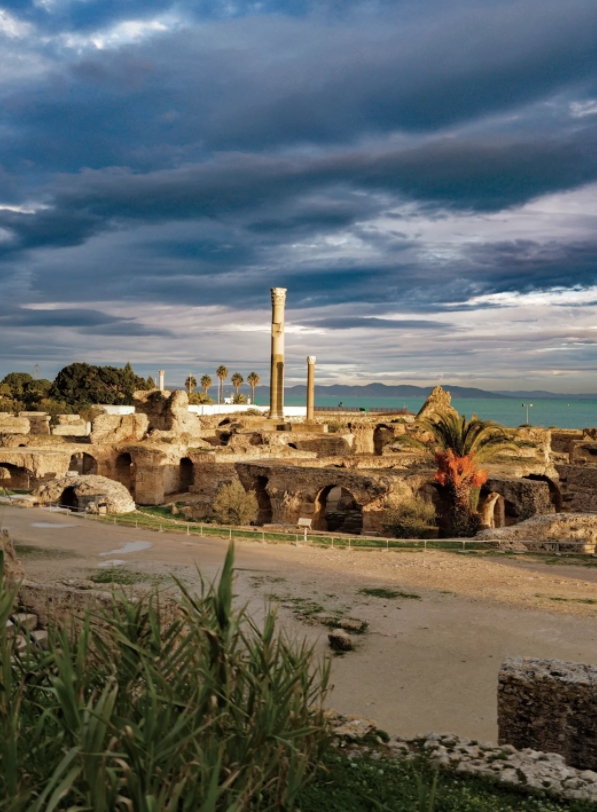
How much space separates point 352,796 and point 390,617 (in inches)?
312

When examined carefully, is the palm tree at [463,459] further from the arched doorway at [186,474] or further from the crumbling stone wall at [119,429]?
the crumbling stone wall at [119,429]

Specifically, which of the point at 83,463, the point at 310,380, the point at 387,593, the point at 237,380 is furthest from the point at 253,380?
the point at 387,593

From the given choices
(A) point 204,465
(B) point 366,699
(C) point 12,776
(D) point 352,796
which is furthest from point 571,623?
(A) point 204,465

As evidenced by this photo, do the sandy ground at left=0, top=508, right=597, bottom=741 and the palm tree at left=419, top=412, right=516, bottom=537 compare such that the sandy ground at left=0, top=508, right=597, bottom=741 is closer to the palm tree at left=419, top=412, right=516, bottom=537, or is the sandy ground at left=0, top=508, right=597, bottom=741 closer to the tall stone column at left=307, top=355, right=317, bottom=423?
the palm tree at left=419, top=412, right=516, bottom=537

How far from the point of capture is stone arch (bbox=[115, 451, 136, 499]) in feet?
114

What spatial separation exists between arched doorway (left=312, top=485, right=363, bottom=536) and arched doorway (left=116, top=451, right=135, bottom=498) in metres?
10.1

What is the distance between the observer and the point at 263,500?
2709 cm

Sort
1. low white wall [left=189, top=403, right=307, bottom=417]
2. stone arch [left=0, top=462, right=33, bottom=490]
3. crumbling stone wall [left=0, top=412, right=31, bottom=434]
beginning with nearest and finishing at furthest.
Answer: stone arch [left=0, top=462, right=33, bottom=490], crumbling stone wall [left=0, top=412, right=31, bottom=434], low white wall [left=189, top=403, right=307, bottom=417]

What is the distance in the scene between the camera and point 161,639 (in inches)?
170

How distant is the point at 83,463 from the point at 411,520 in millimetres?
20550

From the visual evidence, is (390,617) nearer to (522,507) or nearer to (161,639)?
(161,639)

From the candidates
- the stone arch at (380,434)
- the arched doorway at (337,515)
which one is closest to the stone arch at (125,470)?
the arched doorway at (337,515)

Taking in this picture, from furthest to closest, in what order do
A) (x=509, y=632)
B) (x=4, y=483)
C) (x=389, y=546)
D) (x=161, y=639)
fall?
(x=4, y=483) → (x=389, y=546) → (x=509, y=632) → (x=161, y=639)

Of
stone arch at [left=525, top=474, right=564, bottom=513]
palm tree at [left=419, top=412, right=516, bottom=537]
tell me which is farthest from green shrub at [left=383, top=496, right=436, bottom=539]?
stone arch at [left=525, top=474, right=564, bottom=513]
